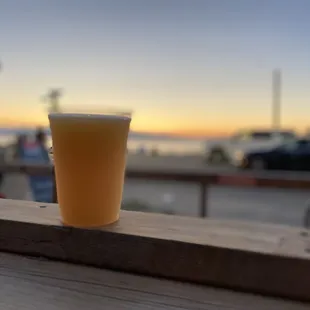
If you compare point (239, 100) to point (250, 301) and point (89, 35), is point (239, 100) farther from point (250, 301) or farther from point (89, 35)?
point (250, 301)

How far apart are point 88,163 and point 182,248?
0.55 ft

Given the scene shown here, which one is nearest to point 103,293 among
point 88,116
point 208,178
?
point 88,116

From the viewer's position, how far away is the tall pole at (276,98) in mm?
11184

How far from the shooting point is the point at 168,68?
30.3 feet

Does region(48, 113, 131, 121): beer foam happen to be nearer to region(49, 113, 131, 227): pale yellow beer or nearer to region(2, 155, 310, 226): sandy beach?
region(49, 113, 131, 227): pale yellow beer

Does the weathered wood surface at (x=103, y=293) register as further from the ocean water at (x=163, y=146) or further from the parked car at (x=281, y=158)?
the parked car at (x=281, y=158)

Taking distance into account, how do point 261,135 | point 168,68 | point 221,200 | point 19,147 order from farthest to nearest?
point 261,135, point 168,68, point 221,200, point 19,147

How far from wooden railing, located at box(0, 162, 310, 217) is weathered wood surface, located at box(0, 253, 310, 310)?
2.21 m

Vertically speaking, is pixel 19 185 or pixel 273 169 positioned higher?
pixel 19 185

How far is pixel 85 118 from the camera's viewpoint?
2.19ft

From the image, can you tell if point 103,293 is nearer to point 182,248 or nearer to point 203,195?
point 182,248

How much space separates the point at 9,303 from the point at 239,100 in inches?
463

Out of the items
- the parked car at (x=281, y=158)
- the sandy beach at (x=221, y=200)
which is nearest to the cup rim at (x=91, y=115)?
the sandy beach at (x=221, y=200)

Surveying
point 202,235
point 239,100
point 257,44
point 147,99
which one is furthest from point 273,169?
point 202,235
